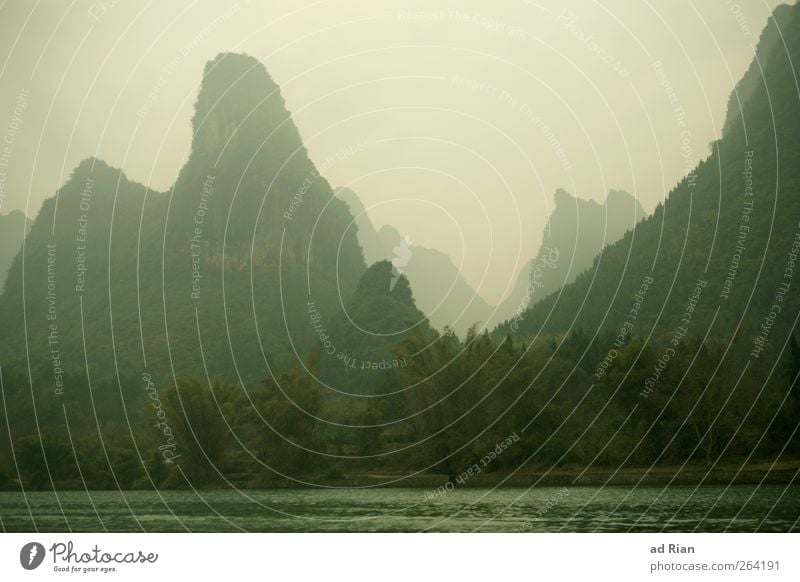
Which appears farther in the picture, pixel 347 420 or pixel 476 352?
pixel 347 420

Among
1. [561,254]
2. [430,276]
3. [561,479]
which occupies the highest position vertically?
[561,254]

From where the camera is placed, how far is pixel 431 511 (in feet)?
78.9

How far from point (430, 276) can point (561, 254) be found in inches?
381

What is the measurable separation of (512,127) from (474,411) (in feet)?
44.1

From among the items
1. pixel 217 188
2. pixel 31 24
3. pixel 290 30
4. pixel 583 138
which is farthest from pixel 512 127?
pixel 217 188

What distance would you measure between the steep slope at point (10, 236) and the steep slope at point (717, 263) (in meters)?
36.5

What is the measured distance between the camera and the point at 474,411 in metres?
36.3

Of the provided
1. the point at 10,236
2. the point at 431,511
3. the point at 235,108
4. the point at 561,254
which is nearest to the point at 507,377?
the point at 431,511

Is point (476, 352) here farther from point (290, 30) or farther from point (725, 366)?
point (290, 30)

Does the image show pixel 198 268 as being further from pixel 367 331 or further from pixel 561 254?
pixel 561 254

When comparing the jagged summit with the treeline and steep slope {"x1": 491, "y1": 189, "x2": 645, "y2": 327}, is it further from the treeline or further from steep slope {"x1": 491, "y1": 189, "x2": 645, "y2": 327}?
the treeline

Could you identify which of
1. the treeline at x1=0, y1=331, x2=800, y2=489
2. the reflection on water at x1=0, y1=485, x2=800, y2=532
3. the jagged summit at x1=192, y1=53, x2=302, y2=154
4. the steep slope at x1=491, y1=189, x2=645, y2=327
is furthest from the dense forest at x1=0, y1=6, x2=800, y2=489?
the jagged summit at x1=192, y1=53, x2=302, y2=154

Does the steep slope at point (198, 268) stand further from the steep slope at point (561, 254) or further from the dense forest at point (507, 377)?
the steep slope at point (561, 254)
